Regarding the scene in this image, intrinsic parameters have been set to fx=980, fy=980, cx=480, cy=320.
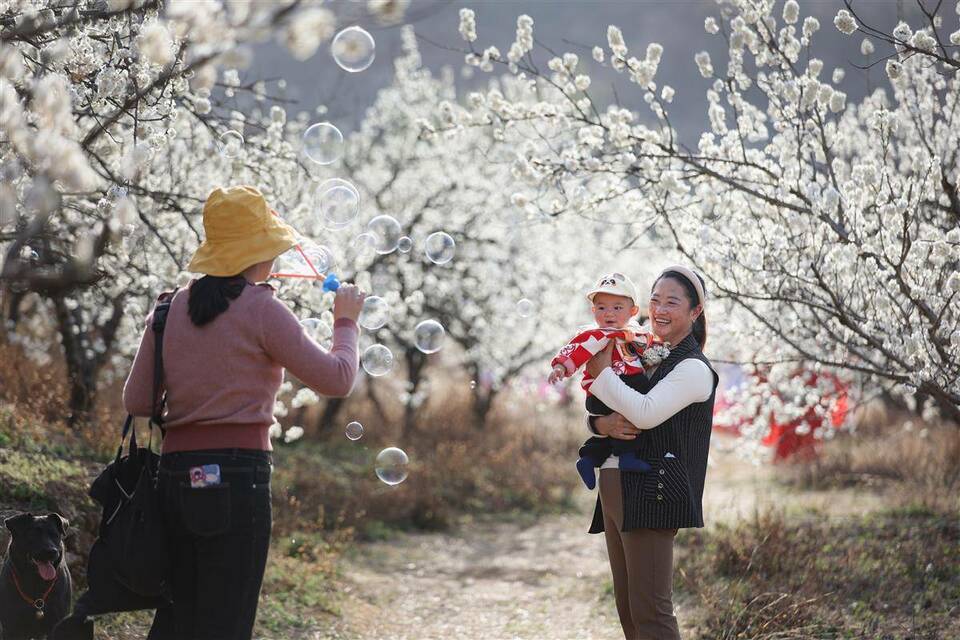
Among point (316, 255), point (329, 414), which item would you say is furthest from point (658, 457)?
point (329, 414)

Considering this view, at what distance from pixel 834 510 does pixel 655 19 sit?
189ft

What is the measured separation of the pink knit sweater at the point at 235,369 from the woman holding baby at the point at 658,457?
3.64 ft

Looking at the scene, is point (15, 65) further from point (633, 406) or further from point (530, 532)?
point (530, 532)

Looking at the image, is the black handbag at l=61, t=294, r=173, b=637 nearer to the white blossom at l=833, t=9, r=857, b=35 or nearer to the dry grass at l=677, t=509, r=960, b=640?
the dry grass at l=677, t=509, r=960, b=640

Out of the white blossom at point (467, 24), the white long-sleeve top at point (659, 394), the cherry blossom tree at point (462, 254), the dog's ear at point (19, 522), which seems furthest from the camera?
the cherry blossom tree at point (462, 254)

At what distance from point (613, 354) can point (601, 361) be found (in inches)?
2.9

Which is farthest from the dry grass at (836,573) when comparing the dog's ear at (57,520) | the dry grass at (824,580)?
the dog's ear at (57,520)

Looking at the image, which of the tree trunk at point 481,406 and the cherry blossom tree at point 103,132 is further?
the tree trunk at point 481,406

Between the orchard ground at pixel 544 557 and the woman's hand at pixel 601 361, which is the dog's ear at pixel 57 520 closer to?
the orchard ground at pixel 544 557

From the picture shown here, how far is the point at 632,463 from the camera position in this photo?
11.9 feet

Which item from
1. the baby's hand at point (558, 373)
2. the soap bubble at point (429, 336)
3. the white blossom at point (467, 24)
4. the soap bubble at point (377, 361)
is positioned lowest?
the baby's hand at point (558, 373)

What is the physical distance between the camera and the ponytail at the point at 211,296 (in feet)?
9.78

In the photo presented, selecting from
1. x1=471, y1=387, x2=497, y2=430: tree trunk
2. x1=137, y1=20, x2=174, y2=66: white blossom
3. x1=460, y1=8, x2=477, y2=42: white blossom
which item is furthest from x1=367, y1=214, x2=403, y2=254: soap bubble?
x1=471, y1=387, x2=497, y2=430: tree trunk

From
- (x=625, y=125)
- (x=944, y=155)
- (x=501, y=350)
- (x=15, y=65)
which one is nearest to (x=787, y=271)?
(x=625, y=125)
